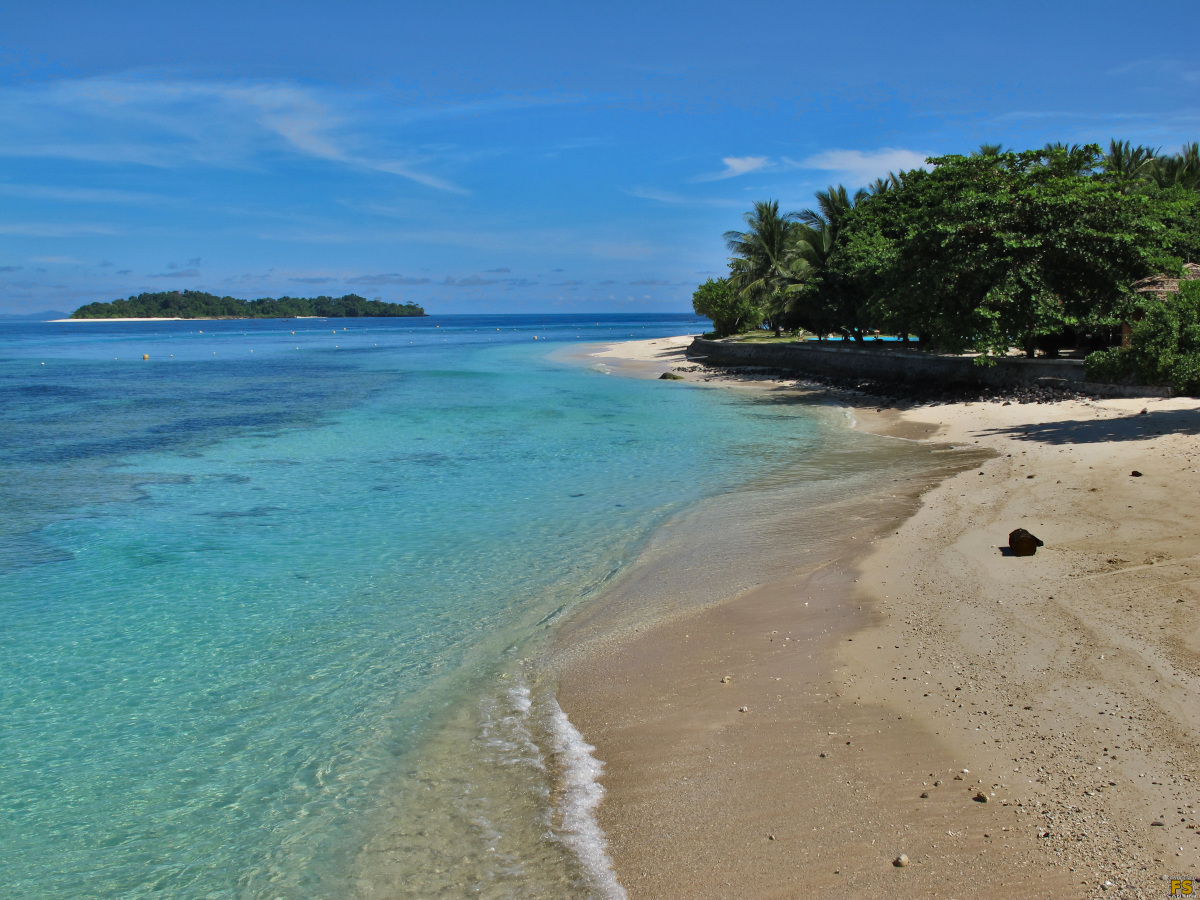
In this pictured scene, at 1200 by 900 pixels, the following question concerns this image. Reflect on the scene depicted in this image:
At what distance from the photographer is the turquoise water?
14.6ft

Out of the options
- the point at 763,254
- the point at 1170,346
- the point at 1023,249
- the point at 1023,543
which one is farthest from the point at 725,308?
the point at 1023,543

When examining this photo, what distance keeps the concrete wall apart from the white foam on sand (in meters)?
17.1

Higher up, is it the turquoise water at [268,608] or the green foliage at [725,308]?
the green foliage at [725,308]

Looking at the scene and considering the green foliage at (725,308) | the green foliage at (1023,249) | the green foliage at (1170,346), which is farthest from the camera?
the green foliage at (725,308)

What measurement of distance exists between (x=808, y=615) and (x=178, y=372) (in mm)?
46017

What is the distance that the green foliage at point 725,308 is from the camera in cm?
5103

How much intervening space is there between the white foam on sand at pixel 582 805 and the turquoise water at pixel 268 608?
0.65 meters

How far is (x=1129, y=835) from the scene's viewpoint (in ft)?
12.0

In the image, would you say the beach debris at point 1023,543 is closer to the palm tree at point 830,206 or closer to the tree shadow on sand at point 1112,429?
the tree shadow on sand at point 1112,429

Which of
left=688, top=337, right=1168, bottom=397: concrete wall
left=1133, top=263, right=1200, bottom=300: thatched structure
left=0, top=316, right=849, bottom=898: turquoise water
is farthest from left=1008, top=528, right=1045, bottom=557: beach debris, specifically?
left=1133, top=263, right=1200, bottom=300: thatched structure

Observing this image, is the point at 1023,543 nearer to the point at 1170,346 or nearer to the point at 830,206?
the point at 1170,346

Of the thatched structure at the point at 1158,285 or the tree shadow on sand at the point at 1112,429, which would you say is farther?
the thatched structure at the point at 1158,285

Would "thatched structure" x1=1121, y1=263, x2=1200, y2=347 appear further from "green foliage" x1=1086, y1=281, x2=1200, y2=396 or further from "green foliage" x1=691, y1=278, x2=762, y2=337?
"green foliage" x1=691, y1=278, x2=762, y2=337

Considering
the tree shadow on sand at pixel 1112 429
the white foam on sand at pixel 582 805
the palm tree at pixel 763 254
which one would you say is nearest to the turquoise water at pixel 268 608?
the white foam on sand at pixel 582 805
